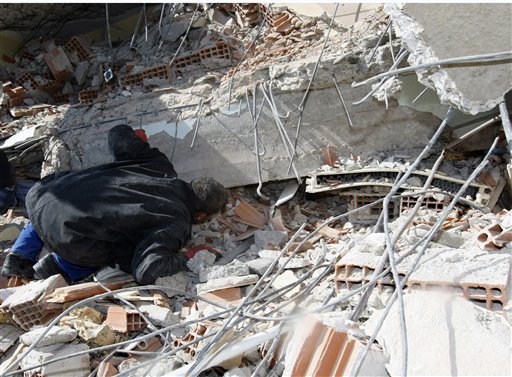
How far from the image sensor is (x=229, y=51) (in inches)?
279

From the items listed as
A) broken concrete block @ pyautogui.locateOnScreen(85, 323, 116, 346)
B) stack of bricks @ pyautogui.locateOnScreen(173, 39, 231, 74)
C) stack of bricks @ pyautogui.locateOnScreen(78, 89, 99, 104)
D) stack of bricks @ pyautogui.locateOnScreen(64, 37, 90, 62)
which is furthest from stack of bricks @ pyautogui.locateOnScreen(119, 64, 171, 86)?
broken concrete block @ pyautogui.locateOnScreen(85, 323, 116, 346)

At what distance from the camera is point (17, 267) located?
536 centimetres

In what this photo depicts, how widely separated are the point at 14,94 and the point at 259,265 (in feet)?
15.5

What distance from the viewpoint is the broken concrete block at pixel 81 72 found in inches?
327

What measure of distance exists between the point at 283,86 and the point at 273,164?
0.78 m

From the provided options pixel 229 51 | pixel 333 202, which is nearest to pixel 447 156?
pixel 333 202

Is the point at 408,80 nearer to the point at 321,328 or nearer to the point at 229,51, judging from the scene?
the point at 229,51

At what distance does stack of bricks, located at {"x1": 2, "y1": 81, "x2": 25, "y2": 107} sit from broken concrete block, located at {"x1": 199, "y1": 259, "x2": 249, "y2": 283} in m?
4.36

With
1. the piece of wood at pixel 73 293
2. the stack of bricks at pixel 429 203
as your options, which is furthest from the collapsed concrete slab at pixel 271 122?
the piece of wood at pixel 73 293

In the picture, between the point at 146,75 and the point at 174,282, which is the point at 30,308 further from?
the point at 146,75

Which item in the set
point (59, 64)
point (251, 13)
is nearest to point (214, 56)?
point (251, 13)

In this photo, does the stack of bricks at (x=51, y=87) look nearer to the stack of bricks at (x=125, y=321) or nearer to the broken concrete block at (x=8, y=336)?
the broken concrete block at (x=8, y=336)

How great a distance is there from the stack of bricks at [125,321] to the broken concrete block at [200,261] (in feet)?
2.64

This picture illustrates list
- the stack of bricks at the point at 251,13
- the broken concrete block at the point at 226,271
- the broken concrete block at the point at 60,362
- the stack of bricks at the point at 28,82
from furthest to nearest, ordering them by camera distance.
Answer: the stack of bricks at the point at 28,82 → the stack of bricks at the point at 251,13 → the broken concrete block at the point at 226,271 → the broken concrete block at the point at 60,362
